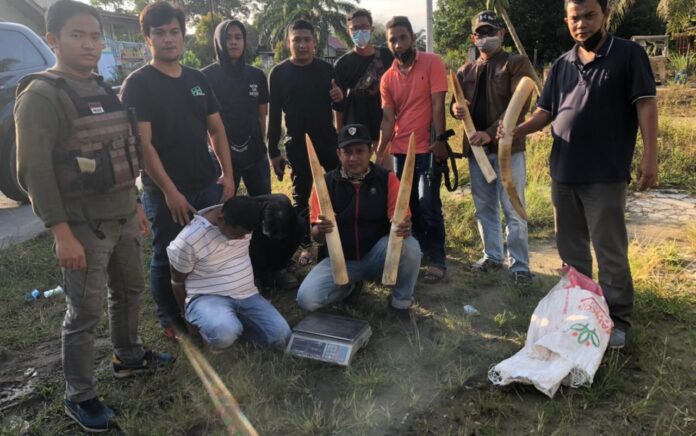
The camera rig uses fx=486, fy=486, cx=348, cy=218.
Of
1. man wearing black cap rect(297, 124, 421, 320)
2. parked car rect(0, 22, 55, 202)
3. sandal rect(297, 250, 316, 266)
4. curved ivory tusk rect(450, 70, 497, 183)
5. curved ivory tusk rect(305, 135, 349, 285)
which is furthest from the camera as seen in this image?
parked car rect(0, 22, 55, 202)

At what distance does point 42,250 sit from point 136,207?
2941 millimetres

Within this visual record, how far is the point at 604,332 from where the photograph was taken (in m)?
2.39

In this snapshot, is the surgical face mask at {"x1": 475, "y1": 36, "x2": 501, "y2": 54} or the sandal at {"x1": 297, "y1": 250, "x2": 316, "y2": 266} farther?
the sandal at {"x1": 297, "y1": 250, "x2": 316, "y2": 266}

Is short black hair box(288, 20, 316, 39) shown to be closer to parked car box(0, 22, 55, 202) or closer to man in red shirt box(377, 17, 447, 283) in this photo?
man in red shirt box(377, 17, 447, 283)

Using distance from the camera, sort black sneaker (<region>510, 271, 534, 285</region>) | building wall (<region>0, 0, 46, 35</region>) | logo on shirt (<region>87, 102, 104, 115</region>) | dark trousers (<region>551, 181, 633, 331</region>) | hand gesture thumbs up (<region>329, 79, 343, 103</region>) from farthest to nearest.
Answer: building wall (<region>0, 0, 46, 35</region>)
hand gesture thumbs up (<region>329, 79, 343, 103</region>)
black sneaker (<region>510, 271, 534, 285</region>)
dark trousers (<region>551, 181, 633, 331</region>)
logo on shirt (<region>87, 102, 104, 115</region>)

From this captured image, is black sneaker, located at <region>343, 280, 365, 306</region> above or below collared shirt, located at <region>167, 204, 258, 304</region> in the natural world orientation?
below

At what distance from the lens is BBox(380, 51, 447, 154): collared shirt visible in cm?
355

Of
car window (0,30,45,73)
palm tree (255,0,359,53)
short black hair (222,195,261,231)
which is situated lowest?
short black hair (222,195,261,231)

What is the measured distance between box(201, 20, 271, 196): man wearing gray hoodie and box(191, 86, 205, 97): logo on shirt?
73cm

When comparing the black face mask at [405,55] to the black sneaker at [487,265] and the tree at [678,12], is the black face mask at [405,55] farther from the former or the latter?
the tree at [678,12]

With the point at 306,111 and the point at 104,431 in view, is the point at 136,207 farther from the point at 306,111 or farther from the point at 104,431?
the point at 306,111

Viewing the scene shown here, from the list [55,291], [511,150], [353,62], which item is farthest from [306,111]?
[55,291]

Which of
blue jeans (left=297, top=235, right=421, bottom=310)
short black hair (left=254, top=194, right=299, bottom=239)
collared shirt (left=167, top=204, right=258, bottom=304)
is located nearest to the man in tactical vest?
collared shirt (left=167, top=204, right=258, bottom=304)

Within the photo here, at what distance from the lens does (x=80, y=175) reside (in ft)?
6.82
